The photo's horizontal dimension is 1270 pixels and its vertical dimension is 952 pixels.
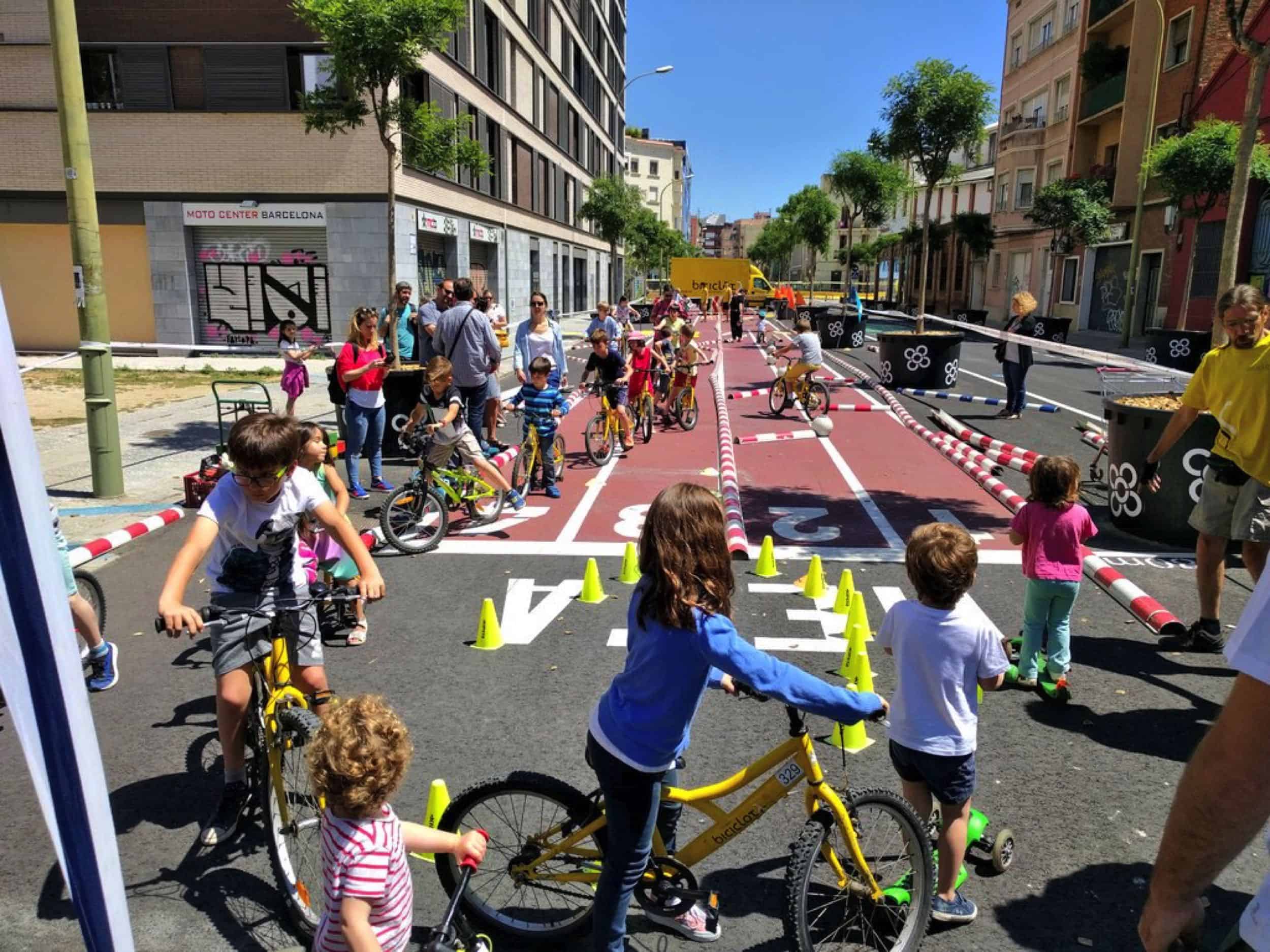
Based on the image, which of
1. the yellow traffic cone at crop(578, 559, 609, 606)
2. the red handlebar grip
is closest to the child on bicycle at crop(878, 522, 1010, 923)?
the red handlebar grip

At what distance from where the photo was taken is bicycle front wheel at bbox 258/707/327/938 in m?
3.23

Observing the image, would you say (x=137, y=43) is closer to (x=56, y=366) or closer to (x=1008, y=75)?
(x=56, y=366)

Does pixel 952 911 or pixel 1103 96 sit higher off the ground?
pixel 1103 96

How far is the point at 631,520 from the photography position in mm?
8945

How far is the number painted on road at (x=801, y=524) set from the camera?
8398mm

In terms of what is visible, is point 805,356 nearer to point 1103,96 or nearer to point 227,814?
point 227,814

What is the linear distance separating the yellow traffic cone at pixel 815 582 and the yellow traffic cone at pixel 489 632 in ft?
7.66

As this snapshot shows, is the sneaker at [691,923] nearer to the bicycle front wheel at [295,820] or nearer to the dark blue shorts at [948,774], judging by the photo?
the dark blue shorts at [948,774]

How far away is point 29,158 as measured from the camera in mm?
25266

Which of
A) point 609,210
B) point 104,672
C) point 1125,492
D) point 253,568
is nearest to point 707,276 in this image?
point 609,210

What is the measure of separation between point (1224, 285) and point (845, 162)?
1882 inches

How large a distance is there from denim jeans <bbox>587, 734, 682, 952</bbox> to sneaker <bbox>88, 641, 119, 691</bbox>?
365 centimetres

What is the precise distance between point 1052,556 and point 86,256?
28.9 feet

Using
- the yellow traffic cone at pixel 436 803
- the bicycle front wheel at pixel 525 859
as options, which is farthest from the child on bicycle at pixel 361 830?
the yellow traffic cone at pixel 436 803
